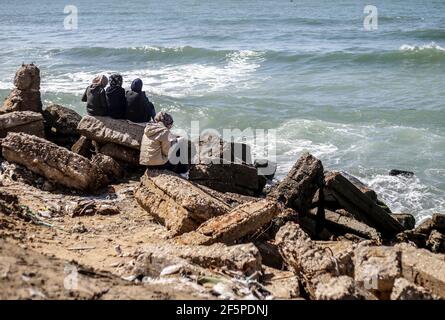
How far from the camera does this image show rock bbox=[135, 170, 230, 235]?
723 cm

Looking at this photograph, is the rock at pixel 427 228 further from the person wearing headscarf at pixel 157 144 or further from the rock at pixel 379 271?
the person wearing headscarf at pixel 157 144

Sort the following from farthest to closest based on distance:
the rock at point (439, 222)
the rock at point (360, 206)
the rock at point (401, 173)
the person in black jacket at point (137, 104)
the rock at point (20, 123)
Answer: the rock at point (401, 173)
the rock at point (20, 123)
the person in black jacket at point (137, 104)
the rock at point (360, 206)
the rock at point (439, 222)

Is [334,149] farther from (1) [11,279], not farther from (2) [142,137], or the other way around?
(1) [11,279]

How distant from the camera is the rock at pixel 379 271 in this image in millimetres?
→ 5098

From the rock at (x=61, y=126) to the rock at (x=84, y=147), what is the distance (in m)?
0.70

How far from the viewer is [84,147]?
1012 cm

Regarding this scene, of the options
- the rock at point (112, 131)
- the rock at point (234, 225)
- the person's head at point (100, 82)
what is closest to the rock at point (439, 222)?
the rock at point (234, 225)

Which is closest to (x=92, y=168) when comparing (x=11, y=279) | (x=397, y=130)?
(x=11, y=279)

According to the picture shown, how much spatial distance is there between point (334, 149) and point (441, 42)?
64.9 ft

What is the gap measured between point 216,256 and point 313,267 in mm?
1004

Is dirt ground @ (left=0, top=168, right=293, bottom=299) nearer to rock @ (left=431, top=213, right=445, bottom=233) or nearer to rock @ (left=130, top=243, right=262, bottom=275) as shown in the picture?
rock @ (left=130, top=243, right=262, bottom=275)

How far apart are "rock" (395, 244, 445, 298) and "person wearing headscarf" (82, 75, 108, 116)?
19.1 feet

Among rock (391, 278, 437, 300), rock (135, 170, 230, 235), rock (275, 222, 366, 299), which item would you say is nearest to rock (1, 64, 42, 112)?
rock (135, 170, 230, 235)

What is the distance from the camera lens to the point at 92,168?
897 cm
